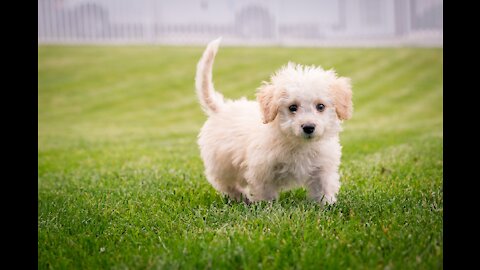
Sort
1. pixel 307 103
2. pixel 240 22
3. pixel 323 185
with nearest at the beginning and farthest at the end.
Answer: pixel 307 103, pixel 323 185, pixel 240 22

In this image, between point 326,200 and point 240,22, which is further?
point 240,22

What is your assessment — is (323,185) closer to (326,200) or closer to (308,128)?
(326,200)

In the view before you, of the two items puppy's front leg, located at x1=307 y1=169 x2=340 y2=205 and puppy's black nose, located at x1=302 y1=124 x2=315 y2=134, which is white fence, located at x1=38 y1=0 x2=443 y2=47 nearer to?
puppy's front leg, located at x1=307 y1=169 x2=340 y2=205

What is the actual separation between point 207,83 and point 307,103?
50.4 inches

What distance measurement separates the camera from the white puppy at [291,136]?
12.6 ft

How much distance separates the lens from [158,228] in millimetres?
3496

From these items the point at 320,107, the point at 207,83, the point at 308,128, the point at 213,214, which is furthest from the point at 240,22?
the point at 213,214

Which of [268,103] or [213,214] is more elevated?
[268,103]

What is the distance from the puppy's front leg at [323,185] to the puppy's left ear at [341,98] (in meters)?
0.45

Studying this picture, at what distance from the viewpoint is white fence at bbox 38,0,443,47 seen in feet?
71.1

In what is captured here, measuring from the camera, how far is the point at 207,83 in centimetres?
483

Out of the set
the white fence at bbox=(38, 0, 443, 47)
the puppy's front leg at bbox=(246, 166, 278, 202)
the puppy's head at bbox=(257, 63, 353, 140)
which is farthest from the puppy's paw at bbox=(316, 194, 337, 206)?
the white fence at bbox=(38, 0, 443, 47)

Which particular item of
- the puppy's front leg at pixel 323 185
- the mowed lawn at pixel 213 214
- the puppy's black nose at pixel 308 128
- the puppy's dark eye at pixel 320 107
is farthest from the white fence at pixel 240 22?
the puppy's black nose at pixel 308 128

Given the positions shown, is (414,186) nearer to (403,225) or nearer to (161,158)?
(403,225)
